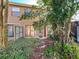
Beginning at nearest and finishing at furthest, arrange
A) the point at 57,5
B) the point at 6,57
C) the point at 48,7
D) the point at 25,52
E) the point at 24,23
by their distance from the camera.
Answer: the point at 6,57 → the point at 25,52 → the point at 57,5 → the point at 48,7 → the point at 24,23

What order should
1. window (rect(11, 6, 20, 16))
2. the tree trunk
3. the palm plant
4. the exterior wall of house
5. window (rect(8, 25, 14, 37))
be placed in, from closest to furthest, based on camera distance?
the tree trunk
the palm plant
window (rect(8, 25, 14, 37))
the exterior wall of house
window (rect(11, 6, 20, 16))

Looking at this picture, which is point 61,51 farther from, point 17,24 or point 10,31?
point 17,24

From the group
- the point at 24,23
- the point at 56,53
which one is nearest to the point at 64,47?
the point at 56,53

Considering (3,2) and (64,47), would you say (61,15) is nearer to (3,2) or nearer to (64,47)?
(64,47)

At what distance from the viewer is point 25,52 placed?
12695 mm

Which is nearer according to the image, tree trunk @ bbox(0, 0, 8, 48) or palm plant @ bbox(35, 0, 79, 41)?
tree trunk @ bbox(0, 0, 8, 48)

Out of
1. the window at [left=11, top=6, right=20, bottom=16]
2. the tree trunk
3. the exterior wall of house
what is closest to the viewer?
the tree trunk

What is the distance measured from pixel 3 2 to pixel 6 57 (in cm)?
371

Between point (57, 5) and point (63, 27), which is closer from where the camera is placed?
point (57, 5)

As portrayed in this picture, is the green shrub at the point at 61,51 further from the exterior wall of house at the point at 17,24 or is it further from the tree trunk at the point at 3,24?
the exterior wall of house at the point at 17,24

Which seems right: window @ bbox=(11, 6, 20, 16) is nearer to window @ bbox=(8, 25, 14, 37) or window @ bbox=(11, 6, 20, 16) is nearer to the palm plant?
window @ bbox=(8, 25, 14, 37)

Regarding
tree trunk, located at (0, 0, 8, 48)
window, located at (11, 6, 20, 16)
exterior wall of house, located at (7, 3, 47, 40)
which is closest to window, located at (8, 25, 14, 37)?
exterior wall of house, located at (7, 3, 47, 40)

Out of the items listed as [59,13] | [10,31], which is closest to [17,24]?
[10,31]

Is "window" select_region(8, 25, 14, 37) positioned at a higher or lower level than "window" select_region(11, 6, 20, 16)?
lower
